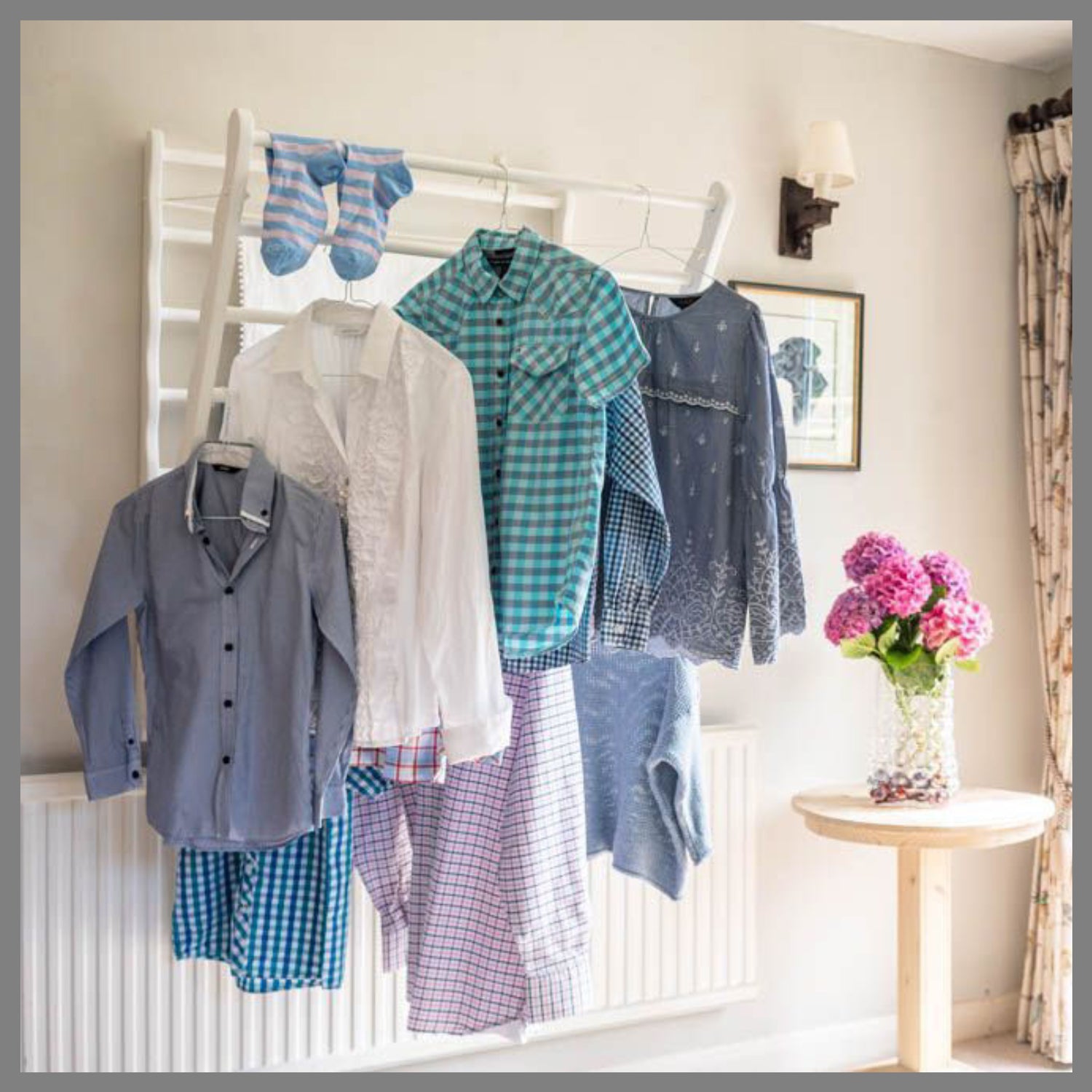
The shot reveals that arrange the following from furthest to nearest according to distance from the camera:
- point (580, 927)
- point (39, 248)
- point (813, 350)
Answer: point (813, 350) → point (39, 248) → point (580, 927)

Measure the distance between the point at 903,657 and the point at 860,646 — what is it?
0.31 feet

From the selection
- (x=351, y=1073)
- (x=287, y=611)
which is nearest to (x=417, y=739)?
(x=287, y=611)

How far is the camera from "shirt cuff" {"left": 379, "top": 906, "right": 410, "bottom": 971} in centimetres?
220

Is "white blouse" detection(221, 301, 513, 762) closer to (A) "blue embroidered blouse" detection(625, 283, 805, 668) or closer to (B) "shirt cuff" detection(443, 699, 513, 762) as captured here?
(B) "shirt cuff" detection(443, 699, 513, 762)

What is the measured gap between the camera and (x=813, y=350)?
3107mm

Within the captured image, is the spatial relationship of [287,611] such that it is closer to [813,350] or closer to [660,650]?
[660,650]

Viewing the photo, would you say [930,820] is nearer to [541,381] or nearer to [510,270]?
[541,381]

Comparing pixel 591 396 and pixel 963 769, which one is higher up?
pixel 591 396

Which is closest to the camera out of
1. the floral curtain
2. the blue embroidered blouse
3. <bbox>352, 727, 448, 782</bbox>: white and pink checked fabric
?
<bbox>352, 727, 448, 782</bbox>: white and pink checked fabric

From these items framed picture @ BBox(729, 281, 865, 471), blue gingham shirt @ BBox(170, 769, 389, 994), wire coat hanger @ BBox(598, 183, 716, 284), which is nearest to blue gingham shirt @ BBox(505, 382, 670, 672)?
wire coat hanger @ BBox(598, 183, 716, 284)

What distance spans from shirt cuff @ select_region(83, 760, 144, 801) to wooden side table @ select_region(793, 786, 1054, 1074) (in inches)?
54.5

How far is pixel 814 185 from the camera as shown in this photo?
9.74 feet

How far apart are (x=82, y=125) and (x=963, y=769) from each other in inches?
101

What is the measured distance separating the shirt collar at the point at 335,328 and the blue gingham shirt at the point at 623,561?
358 millimetres
